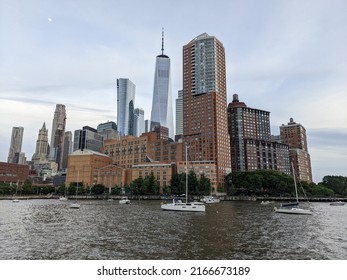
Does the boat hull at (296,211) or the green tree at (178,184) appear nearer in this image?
the boat hull at (296,211)

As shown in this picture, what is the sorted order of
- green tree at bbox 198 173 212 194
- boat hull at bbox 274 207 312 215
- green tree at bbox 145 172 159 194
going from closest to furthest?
1. boat hull at bbox 274 207 312 215
2. green tree at bbox 198 173 212 194
3. green tree at bbox 145 172 159 194

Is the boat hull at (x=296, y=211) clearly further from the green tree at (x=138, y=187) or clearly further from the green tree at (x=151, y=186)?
the green tree at (x=138, y=187)

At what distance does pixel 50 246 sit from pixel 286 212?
217 ft

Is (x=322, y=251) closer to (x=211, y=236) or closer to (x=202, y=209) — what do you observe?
(x=211, y=236)

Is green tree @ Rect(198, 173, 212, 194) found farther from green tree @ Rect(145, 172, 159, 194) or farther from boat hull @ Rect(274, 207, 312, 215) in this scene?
boat hull @ Rect(274, 207, 312, 215)

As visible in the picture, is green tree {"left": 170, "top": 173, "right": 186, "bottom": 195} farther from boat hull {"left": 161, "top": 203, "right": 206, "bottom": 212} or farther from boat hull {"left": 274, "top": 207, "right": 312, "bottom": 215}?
boat hull {"left": 274, "top": 207, "right": 312, "bottom": 215}

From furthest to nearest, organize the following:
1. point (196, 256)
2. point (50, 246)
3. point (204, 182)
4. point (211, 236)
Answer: point (204, 182)
point (211, 236)
point (50, 246)
point (196, 256)

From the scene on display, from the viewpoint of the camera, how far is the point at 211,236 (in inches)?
1435

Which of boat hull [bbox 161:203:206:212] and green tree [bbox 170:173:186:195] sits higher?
green tree [bbox 170:173:186:195]

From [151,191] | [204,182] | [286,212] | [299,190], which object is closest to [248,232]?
[286,212]

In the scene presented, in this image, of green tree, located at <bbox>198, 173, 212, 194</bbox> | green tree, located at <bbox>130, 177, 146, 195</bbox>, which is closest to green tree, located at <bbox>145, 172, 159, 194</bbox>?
green tree, located at <bbox>130, 177, 146, 195</bbox>

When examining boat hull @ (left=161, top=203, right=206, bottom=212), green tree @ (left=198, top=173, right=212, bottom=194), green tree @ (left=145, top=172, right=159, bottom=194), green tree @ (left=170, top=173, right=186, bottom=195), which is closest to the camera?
boat hull @ (left=161, top=203, right=206, bottom=212)

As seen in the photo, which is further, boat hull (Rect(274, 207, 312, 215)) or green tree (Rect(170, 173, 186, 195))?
green tree (Rect(170, 173, 186, 195))

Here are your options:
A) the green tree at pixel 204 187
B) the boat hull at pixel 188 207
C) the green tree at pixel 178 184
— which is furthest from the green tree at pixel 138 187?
the boat hull at pixel 188 207
